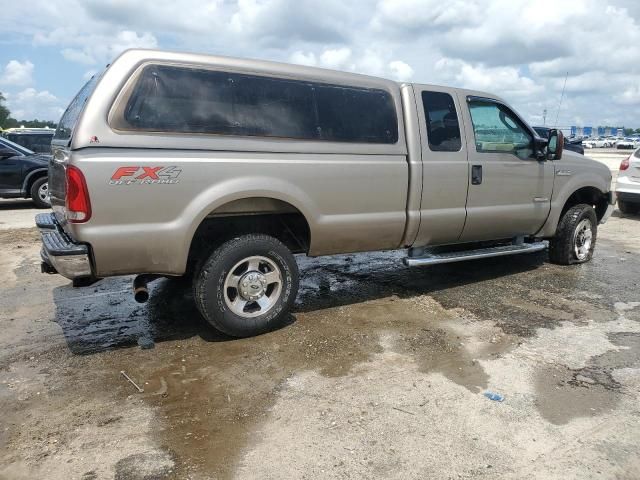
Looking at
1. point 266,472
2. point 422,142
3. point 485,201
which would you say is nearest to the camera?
point 266,472

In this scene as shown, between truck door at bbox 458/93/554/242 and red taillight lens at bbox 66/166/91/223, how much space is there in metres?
3.52

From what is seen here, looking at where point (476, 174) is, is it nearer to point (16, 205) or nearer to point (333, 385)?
point (333, 385)

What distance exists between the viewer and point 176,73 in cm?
368

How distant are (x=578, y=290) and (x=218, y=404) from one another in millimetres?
4195

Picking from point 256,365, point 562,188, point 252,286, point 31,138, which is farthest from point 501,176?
point 31,138

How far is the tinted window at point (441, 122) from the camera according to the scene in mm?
4895

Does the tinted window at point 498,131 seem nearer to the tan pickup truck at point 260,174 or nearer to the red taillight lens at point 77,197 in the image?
the tan pickup truck at point 260,174

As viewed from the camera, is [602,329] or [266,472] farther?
[602,329]

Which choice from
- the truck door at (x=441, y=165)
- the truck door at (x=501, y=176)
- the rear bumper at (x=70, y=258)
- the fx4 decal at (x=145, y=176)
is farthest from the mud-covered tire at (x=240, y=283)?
the truck door at (x=501, y=176)

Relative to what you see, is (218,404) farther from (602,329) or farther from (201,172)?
(602,329)

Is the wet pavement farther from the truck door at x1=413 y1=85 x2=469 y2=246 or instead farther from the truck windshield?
the truck windshield

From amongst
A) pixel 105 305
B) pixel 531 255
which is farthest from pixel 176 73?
pixel 531 255

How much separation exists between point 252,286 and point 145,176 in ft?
3.93

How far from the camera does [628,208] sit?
1122 centimetres
